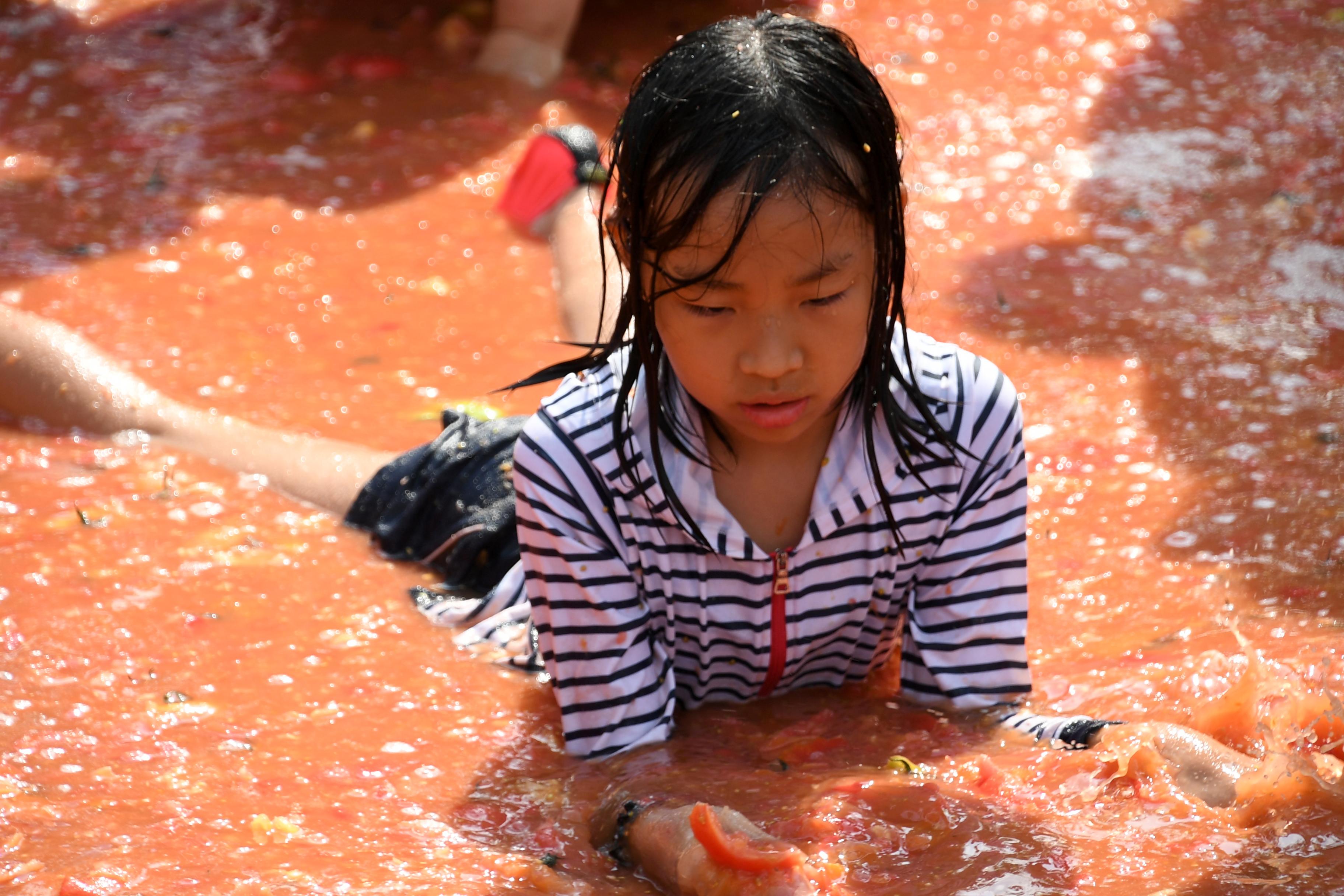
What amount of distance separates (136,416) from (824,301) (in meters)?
2.12

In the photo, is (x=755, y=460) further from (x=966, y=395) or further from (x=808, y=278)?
(x=808, y=278)

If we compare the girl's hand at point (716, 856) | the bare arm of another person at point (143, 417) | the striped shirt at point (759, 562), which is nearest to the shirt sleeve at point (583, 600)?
the striped shirt at point (759, 562)

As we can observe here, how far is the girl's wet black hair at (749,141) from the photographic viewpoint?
1.72m

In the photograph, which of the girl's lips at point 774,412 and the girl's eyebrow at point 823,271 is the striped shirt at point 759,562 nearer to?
the girl's lips at point 774,412

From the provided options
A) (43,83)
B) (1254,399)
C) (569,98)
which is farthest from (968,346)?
(43,83)

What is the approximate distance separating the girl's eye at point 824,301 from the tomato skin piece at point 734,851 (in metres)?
0.64

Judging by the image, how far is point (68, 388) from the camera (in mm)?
3342

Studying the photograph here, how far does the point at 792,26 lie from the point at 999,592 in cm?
92

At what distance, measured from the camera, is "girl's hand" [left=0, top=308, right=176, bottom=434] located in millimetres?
3332

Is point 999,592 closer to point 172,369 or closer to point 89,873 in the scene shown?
point 89,873

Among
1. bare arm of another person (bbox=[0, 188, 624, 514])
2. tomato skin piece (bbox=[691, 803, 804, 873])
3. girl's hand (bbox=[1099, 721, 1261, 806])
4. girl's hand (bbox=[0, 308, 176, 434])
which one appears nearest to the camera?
tomato skin piece (bbox=[691, 803, 804, 873])

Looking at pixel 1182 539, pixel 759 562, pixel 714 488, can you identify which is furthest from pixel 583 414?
pixel 1182 539

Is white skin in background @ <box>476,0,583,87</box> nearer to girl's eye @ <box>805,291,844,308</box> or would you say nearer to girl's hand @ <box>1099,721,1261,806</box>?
girl's eye @ <box>805,291,844,308</box>

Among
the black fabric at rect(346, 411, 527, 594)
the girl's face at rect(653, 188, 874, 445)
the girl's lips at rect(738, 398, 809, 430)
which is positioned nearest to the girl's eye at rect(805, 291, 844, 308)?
the girl's face at rect(653, 188, 874, 445)
